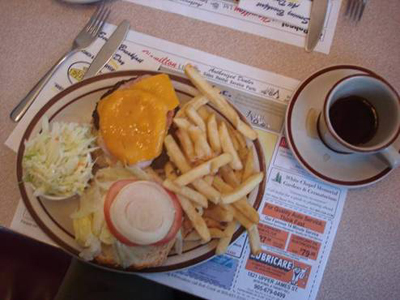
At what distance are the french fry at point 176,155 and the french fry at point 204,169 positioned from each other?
0.03 metres

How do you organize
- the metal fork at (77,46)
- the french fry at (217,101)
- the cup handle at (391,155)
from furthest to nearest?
the metal fork at (77,46) → the french fry at (217,101) → the cup handle at (391,155)

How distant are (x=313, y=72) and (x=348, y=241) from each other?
0.45 m

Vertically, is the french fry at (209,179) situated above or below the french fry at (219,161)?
below

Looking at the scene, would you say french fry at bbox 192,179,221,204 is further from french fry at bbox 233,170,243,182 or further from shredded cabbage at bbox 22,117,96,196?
shredded cabbage at bbox 22,117,96,196

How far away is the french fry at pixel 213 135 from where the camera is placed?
0.88 metres

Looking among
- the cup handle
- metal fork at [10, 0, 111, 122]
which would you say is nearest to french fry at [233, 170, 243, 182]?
the cup handle

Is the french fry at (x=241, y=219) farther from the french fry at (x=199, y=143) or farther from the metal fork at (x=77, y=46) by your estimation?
the metal fork at (x=77, y=46)

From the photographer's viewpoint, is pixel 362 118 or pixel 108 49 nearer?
pixel 362 118

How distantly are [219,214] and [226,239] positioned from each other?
0.06 m

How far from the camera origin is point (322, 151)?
92cm

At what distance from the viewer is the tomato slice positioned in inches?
33.8

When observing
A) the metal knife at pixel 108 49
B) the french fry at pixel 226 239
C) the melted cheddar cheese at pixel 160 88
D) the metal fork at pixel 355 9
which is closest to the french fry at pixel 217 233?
the french fry at pixel 226 239

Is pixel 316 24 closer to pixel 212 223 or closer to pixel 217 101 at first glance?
pixel 217 101

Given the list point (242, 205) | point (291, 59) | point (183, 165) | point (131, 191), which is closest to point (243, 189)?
point (242, 205)
